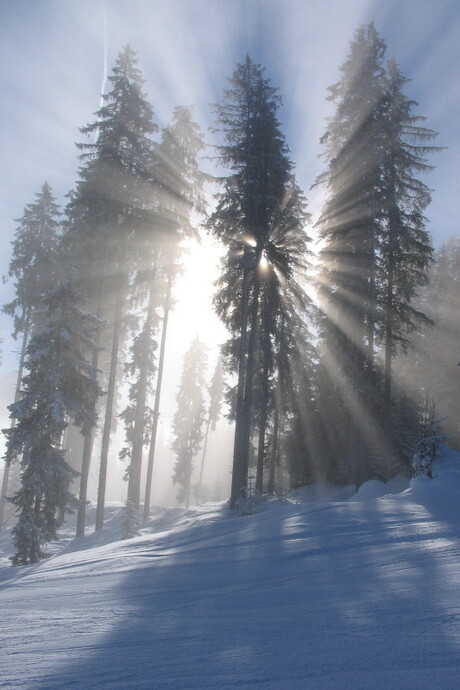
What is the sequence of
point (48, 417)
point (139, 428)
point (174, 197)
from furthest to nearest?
point (139, 428) → point (174, 197) → point (48, 417)

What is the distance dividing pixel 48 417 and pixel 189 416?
33.9m

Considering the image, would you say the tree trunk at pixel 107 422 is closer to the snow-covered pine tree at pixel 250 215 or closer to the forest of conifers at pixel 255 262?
the forest of conifers at pixel 255 262

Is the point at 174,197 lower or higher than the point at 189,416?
higher

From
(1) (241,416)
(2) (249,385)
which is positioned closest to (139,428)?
(1) (241,416)

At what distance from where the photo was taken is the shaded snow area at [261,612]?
117 inches

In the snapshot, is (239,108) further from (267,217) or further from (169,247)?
(169,247)

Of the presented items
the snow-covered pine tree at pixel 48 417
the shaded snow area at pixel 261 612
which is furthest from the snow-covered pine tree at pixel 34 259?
the shaded snow area at pixel 261 612

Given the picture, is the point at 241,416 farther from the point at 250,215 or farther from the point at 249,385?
the point at 250,215

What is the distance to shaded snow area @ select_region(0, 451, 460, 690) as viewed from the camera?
2984 mm

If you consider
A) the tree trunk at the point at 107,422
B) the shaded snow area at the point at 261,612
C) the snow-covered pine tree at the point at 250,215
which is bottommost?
the shaded snow area at the point at 261,612

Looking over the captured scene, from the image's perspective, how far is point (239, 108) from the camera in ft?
56.9

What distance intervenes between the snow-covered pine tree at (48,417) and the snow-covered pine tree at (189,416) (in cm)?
3172

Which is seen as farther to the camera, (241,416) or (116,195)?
(116,195)

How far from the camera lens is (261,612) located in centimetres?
410
